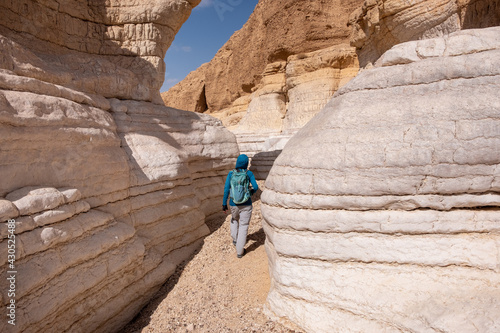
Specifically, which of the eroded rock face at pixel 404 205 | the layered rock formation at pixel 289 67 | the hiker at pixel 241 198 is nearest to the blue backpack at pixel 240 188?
the hiker at pixel 241 198

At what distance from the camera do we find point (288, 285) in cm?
261

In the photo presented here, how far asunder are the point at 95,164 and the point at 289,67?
10876 millimetres

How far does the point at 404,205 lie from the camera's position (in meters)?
2.31

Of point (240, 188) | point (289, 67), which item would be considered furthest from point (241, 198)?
point (289, 67)

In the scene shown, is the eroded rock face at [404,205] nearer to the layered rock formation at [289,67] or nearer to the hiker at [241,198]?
the hiker at [241,198]

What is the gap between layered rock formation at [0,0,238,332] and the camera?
248cm

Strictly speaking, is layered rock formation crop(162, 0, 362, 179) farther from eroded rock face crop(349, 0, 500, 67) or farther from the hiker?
the hiker

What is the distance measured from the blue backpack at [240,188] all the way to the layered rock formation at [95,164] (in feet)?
2.91

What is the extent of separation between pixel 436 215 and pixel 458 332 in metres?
0.78

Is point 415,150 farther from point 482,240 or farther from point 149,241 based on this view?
point 149,241

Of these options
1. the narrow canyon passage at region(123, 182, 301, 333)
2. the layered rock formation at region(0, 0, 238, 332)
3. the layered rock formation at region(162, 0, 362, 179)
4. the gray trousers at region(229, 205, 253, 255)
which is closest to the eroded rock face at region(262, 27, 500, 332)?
the narrow canyon passage at region(123, 182, 301, 333)

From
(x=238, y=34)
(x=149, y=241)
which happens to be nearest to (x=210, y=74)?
(x=238, y=34)

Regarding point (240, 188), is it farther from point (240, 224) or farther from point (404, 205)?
point (404, 205)

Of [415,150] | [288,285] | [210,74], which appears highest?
[210,74]
